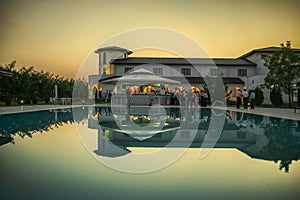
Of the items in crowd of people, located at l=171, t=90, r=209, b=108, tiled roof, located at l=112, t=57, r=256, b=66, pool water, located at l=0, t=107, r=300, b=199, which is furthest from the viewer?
tiled roof, located at l=112, t=57, r=256, b=66

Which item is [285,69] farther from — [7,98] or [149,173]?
[149,173]

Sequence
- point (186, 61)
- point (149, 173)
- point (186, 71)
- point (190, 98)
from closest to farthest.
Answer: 1. point (149, 173)
2. point (190, 98)
3. point (186, 71)
4. point (186, 61)

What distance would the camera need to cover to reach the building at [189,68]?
35.2 metres

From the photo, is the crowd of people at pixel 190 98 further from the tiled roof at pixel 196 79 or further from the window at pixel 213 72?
the window at pixel 213 72

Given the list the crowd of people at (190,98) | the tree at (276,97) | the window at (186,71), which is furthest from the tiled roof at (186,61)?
the tree at (276,97)

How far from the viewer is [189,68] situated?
3669 centimetres

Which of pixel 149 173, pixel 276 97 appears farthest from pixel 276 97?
pixel 149 173

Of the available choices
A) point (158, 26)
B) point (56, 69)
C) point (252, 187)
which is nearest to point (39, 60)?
point (56, 69)

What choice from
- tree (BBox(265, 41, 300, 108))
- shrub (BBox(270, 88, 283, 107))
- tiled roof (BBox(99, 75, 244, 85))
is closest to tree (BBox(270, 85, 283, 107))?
shrub (BBox(270, 88, 283, 107))

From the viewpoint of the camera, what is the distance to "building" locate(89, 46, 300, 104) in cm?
3524

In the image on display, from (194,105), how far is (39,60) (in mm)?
15793

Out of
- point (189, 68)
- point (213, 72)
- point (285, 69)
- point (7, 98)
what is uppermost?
point (189, 68)

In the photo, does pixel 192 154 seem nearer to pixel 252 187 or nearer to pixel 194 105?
pixel 252 187

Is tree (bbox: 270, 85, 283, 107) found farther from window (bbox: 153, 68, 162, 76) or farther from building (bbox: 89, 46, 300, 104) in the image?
window (bbox: 153, 68, 162, 76)
